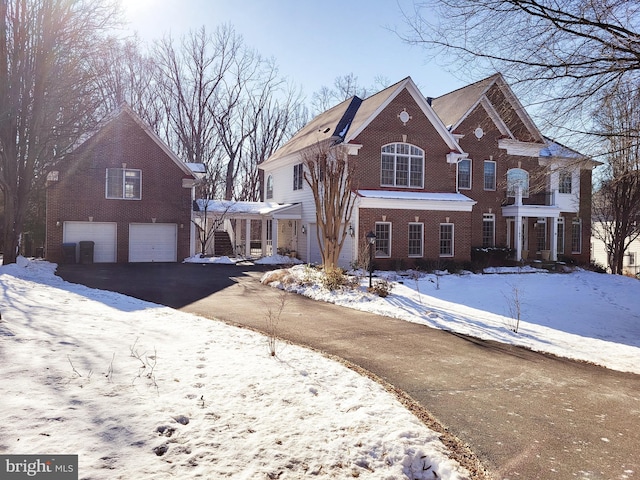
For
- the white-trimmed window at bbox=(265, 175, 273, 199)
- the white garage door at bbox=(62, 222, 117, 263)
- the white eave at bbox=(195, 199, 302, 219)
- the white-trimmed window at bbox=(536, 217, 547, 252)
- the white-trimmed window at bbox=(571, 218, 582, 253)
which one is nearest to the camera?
the white garage door at bbox=(62, 222, 117, 263)

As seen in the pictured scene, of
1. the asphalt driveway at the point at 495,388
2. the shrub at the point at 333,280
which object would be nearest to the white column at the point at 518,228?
the shrub at the point at 333,280

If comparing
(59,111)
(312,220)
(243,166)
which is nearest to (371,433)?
(59,111)

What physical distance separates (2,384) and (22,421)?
2.71ft

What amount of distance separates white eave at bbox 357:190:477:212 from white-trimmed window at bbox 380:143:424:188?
0.65 m

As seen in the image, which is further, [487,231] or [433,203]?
[487,231]

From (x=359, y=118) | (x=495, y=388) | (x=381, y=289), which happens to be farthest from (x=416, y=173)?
(x=495, y=388)

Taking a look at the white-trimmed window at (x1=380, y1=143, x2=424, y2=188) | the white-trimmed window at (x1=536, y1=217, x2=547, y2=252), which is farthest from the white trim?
the white-trimmed window at (x1=536, y1=217, x2=547, y2=252)

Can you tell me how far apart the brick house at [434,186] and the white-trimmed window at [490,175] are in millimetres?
55

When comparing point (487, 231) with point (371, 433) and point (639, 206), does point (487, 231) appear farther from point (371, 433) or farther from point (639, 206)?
point (371, 433)

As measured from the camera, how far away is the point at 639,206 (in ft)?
81.4

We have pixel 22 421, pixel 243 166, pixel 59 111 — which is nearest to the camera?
pixel 22 421

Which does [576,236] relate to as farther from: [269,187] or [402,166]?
[269,187]

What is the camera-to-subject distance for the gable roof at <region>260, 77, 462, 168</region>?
2044cm

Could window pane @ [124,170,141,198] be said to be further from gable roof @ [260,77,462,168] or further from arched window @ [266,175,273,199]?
arched window @ [266,175,273,199]
